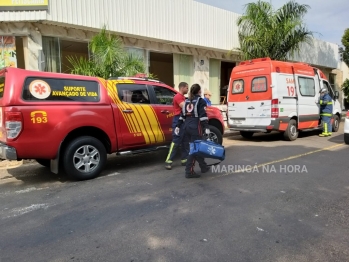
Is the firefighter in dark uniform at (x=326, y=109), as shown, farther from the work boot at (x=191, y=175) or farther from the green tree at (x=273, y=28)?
the work boot at (x=191, y=175)

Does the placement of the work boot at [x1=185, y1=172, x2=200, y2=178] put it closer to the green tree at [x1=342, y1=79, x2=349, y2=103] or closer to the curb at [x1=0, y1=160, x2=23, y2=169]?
the curb at [x1=0, y1=160, x2=23, y2=169]

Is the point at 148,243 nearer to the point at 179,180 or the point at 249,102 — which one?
the point at 179,180

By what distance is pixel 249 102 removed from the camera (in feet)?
31.1

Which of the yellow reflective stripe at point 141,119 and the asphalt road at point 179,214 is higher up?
the yellow reflective stripe at point 141,119

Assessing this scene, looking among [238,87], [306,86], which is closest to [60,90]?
[238,87]

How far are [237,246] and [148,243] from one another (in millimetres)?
883

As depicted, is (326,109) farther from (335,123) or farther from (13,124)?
(13,124)

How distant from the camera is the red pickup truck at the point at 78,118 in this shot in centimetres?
460

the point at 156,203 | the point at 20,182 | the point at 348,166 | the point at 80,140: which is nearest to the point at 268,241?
the point at 156,203

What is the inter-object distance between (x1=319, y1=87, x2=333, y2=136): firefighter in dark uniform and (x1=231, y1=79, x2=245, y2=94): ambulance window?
297 centimetres

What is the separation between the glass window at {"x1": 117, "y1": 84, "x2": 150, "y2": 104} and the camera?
19.2ft

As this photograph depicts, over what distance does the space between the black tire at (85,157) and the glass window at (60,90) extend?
2.42 feet
